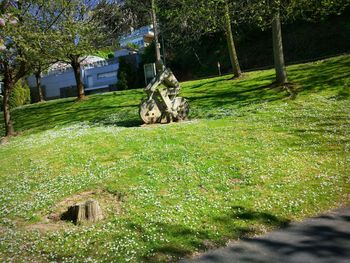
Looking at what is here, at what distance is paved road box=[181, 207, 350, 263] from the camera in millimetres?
7504

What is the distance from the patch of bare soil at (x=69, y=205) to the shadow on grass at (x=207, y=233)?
1.77 metres

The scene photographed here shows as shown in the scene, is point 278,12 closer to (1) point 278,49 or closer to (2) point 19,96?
(1) point 278,49

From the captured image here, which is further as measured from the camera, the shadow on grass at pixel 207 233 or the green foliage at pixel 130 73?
the green foliage at pixel 130 73

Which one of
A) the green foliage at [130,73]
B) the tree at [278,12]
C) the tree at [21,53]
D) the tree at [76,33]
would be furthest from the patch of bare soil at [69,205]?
the green foliage at [130,73]

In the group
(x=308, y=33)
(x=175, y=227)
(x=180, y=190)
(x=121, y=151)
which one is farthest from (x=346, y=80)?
(x=308, y=33)

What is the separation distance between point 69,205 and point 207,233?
420 cm

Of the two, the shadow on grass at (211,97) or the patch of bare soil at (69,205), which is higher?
the shadow on grass at (211,97)

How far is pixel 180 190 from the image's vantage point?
1116 centimetres

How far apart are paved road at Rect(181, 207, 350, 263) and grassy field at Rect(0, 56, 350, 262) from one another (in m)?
0.41

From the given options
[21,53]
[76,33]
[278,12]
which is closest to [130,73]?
[76,33]

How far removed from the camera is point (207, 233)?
875 cm

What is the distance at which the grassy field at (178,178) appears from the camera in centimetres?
864

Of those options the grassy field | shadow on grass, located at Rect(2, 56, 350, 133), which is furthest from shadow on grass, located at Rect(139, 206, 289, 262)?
shadow on grass, located at Rect(2, 56, 350, 133)

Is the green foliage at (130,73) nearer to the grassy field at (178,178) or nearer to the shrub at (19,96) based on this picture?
the shrub at (19,96)
